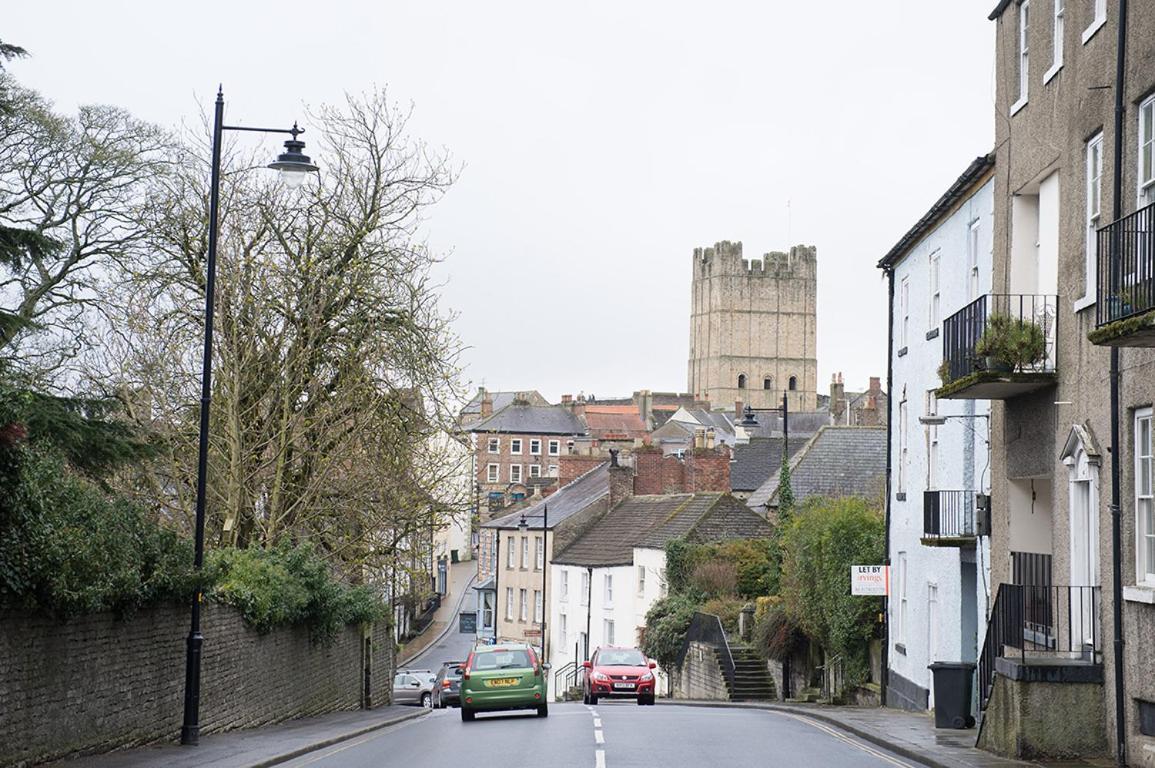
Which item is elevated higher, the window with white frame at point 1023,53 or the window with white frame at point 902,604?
the window with white frame at point 1023,53

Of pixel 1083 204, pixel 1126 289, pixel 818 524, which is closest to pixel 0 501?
pixel 1126 289

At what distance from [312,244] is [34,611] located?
16.7 meters

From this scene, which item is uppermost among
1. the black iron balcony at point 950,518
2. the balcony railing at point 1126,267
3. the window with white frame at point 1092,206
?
the window with white frame at point 1092,206

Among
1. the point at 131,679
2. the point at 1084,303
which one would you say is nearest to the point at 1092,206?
the point at 1084,303

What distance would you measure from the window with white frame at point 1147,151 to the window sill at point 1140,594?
3946 millimetres

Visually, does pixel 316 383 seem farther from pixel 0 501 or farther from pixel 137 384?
pixel 0 501

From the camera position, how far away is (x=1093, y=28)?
1717cm

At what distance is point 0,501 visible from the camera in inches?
557

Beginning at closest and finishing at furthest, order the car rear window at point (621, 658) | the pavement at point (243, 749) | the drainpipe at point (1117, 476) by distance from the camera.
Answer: the drainpipe at point (1117, 476)
the pavement at point (243, 749)
the car rear window at point (621, 658)

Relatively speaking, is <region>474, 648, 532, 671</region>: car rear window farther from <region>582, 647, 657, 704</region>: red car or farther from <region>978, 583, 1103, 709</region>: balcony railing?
<region>582, 647, 657, 704</region>: red car

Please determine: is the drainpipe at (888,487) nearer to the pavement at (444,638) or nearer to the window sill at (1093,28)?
the window sill at (1093,28)

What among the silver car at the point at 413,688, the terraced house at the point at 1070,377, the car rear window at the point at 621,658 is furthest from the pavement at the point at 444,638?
the terraced house at the point at 1070,377

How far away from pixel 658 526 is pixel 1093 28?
1695 inches

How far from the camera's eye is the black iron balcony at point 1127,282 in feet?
44.1
